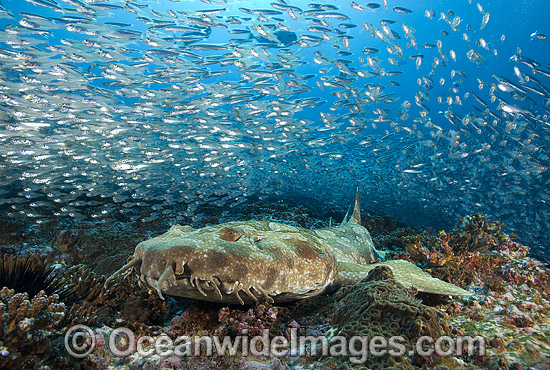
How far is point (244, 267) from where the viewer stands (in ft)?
10.3

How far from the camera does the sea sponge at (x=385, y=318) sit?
2.44 meters

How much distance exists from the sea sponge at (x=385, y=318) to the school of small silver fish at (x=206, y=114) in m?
11.6

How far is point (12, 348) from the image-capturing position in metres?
2.26

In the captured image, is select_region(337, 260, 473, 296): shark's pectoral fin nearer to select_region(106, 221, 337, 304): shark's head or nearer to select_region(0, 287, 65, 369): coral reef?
select_region(106, 221, 337, 304): shark's head

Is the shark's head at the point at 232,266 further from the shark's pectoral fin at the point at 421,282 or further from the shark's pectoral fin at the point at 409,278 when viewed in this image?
the shark's pectoral fin at the point at 421,282

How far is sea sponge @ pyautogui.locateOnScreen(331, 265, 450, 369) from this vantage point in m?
2.44

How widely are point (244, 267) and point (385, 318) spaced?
168 cm

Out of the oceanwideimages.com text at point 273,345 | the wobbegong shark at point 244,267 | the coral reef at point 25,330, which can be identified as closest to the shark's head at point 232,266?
the wobbegong shark at point 244,267

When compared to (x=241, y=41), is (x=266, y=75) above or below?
below

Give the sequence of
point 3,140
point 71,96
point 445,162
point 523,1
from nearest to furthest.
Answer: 1. point 71,96
2. point 3,140
3. point 445,162
4. point 523,1

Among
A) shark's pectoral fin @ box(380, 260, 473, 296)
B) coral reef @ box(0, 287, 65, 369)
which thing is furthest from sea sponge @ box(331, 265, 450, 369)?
coral reef @ box(0, 287, 65, 369)

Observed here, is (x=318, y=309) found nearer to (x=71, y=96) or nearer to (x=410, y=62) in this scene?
(x=71, y=96)

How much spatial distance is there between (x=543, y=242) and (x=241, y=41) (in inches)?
891

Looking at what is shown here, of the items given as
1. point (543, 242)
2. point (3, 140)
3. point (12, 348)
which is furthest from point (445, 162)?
point (3, 140)
